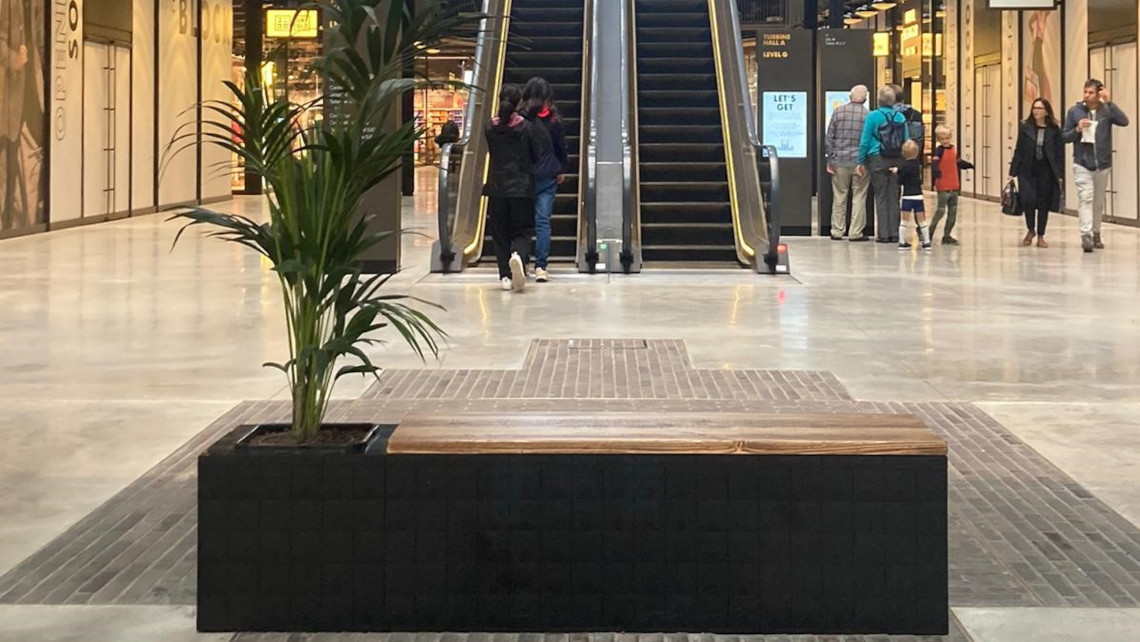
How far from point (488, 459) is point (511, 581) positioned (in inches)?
12.1

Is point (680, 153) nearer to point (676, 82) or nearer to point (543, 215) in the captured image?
point (676, 82)

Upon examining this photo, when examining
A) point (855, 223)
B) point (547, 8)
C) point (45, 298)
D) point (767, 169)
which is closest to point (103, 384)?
point (45, 298)

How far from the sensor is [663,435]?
3514 mm

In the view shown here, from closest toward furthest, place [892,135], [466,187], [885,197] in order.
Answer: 1. [466,187]
2. [892,135]
3. [885,197]

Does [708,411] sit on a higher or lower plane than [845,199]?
lower

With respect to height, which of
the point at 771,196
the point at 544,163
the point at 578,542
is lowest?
the point at 578,542

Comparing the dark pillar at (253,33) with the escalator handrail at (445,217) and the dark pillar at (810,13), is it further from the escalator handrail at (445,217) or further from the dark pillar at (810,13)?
the escalator handrail at (445,217)

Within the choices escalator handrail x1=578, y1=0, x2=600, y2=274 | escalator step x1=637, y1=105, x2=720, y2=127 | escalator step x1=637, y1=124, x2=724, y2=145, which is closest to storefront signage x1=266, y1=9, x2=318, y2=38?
escalator handrail x1=578, y1=0, x2=600, y2=274

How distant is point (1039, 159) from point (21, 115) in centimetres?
1243

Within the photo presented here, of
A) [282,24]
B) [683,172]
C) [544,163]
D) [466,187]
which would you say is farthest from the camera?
[282,24]

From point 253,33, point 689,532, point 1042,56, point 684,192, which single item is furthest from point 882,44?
point 689,532

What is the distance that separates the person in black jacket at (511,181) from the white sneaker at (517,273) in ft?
0.68

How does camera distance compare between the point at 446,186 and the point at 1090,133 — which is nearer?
the point at 446,186

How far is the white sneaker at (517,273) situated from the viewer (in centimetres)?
1129
